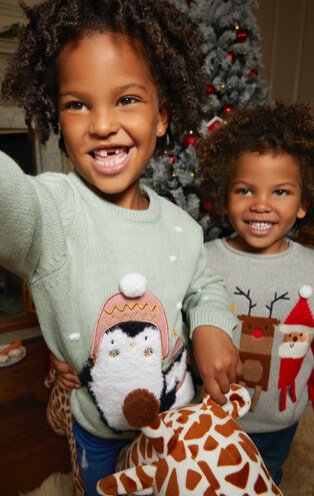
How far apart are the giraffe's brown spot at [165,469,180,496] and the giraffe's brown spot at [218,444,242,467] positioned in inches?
2.6

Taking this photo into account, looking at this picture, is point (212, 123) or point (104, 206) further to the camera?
point (212, 123)

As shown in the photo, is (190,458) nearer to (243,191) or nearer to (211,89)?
(243,191)

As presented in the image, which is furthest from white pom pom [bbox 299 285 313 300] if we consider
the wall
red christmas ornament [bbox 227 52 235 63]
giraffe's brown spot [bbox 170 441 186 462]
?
the wall

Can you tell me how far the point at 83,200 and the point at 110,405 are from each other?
36 centimetres

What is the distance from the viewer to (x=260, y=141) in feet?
3.41

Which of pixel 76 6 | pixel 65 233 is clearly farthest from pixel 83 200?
pixel 76 6

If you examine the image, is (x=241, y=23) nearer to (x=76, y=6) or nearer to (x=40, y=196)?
(x=76, y=6)

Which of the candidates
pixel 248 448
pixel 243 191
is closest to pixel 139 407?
pixel 248 448

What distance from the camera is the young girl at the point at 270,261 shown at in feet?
3.39

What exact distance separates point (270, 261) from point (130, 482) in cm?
64

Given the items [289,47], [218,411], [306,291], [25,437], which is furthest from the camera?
[289,47]

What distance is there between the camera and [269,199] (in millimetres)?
1027

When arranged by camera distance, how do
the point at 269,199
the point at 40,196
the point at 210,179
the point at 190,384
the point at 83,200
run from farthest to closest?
the point at 210,179 → the point at 269,199 → the point at 190,384 → the point at 83,200 → the point at 40,196

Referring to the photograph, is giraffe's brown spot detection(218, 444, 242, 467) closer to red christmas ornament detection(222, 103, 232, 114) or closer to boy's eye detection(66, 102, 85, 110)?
boy's eye detection(66, 102, 85, 110)
